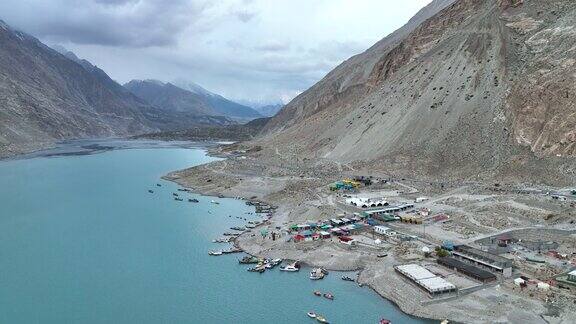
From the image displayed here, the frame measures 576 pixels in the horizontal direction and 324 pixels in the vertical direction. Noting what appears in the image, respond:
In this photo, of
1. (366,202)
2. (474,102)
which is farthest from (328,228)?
(474,102)

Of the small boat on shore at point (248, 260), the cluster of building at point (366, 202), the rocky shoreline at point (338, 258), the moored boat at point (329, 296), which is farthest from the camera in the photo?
the cluster of building at point (366, 202)

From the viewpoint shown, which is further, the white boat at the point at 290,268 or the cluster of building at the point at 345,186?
the cluster of building at the point at 345,186

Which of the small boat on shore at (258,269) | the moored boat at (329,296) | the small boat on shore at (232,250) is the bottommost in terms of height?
the moored boat at (329,296)

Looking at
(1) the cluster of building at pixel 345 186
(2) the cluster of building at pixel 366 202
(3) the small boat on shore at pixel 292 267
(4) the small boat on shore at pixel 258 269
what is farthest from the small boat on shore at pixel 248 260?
(1) the cluster of building at pixel 345 186

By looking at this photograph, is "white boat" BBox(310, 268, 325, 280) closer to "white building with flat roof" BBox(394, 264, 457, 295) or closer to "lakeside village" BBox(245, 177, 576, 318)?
"lakeside village" BBox(245, 177, 576, 318)

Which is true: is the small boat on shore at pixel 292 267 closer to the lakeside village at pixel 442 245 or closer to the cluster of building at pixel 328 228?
the lakeside village at pixel 442 245

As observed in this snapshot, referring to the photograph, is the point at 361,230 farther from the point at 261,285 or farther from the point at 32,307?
the point at 32,307

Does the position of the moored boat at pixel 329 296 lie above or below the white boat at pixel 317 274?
below
